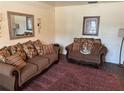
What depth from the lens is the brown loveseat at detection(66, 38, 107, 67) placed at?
3.77m

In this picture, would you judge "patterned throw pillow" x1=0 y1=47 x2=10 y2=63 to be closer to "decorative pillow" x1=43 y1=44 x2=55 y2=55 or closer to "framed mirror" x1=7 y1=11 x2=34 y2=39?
"framed mirror" x1=7 y1=11 x2=34 y2=39

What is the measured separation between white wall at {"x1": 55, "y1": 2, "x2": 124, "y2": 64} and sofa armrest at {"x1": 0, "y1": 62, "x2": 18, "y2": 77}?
10.3ft

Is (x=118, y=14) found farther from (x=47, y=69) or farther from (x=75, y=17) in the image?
(x=47, y=69)

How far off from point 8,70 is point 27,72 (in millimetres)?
474

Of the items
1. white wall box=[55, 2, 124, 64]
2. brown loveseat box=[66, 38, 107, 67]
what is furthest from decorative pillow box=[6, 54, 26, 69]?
white wall box=[55, 2, 124, 64]

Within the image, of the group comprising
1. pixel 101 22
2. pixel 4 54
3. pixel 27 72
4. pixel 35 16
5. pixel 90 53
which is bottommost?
pixel 27 72

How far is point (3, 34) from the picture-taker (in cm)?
313

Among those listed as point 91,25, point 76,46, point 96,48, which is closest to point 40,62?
point 76,46

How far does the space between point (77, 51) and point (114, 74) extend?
56.4 inches

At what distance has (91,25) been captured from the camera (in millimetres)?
4453

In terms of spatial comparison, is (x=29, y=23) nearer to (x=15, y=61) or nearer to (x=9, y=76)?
(x=15, y=61)

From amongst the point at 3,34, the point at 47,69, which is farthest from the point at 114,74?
the point at 3,34

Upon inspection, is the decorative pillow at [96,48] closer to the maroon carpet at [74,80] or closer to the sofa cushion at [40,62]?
the maroon carpet at [74,80]

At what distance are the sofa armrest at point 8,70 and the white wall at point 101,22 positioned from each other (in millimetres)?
3139
